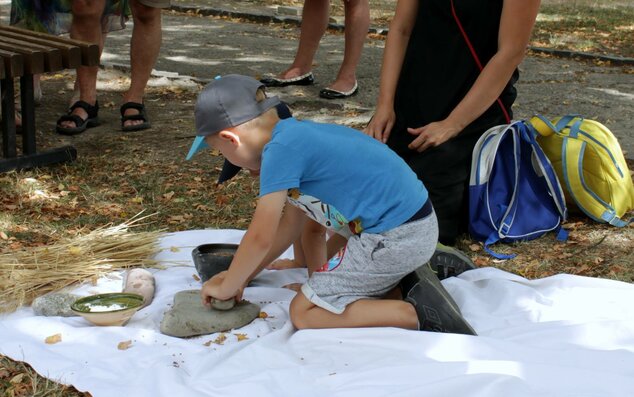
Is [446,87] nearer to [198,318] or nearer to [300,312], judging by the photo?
[300,312]

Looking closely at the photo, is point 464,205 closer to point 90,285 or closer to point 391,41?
point 391,41

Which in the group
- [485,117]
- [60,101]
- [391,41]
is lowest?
[60,101]

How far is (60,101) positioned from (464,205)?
10.4ft

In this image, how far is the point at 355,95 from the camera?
6.06 meters

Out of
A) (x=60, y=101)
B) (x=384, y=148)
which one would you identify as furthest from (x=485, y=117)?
(x=60, y=101)

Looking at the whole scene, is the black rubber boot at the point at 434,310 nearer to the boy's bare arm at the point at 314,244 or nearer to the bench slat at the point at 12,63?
the boy's bare arm at the point at 314,244

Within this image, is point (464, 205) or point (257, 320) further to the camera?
point (464, 205)

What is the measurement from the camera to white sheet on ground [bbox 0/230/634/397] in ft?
8.00

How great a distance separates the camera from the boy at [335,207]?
265 cm

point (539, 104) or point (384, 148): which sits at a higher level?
point (384, 148)

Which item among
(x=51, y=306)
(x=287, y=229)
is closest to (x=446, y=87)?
(x=287, y=229)

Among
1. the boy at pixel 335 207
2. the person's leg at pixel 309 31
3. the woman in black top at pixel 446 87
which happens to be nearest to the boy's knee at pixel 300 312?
the boy at pixel 335 207

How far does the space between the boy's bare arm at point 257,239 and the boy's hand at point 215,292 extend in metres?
0.02

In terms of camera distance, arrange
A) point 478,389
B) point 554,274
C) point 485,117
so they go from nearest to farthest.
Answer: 1. point 478,389
2. point 554,274
3. point 485,117
